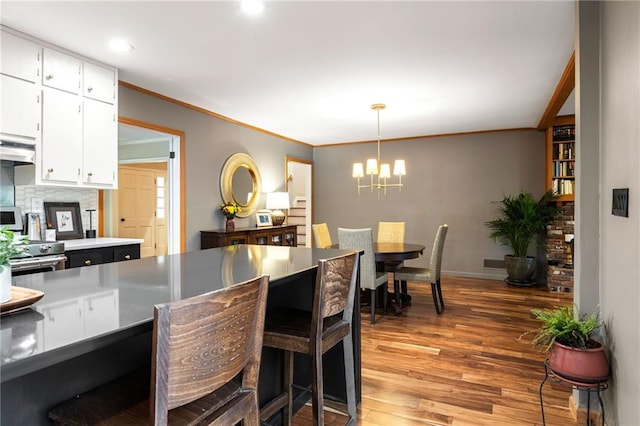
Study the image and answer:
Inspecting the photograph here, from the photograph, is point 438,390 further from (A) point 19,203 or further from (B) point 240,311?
(A) point 19,203

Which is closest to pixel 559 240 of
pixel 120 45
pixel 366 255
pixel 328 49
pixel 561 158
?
pixel 561 158

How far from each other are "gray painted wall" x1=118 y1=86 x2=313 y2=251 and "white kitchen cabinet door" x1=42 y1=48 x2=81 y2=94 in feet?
1.84

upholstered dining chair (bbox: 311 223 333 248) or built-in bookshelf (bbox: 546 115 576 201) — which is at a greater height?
built-in bookshelf (bbox: 546 115 576 201)

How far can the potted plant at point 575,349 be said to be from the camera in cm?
163

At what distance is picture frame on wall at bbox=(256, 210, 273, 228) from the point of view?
5.43 m

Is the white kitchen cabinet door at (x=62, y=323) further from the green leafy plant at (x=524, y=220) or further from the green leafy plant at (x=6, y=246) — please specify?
the green leafy plant at (x=524, y=220)

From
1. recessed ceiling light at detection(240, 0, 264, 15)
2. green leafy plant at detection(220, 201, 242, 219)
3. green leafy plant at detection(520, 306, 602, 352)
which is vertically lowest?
green leafy plant at detection(520, 306, 602, 352)

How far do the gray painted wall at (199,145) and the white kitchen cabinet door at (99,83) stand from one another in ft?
0.97

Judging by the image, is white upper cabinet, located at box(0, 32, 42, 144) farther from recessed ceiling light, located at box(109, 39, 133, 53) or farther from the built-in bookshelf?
the built-in bookshelf

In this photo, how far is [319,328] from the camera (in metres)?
1.45

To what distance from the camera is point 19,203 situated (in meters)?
3.04

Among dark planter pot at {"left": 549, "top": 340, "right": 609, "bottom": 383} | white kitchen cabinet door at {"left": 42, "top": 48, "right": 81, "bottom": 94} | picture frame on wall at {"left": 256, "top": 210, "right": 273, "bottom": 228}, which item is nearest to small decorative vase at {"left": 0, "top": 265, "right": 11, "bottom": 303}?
dark planter pot at {"left": 549, "top": 340, "right": 609, "bottom": 383}

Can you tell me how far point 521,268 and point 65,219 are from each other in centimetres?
564

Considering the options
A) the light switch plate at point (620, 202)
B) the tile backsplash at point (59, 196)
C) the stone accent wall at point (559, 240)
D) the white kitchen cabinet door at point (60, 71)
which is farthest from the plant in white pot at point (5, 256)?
the stone accent wall at point (559, 240)
